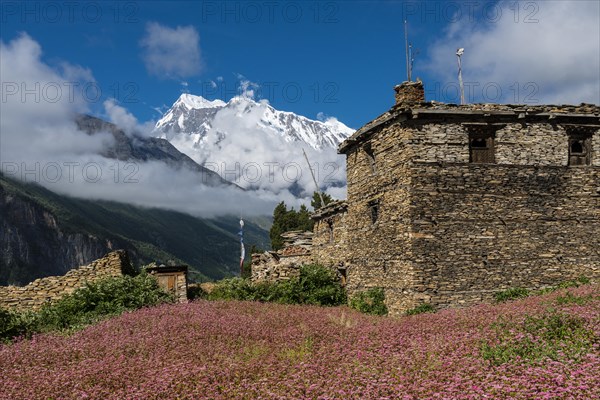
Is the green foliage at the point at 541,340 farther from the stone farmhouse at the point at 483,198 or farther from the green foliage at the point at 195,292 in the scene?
the green foliage at the point at 195,292

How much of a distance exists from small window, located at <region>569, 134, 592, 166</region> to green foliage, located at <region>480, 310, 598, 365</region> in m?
11.9

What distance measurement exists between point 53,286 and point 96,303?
3457 millimetres

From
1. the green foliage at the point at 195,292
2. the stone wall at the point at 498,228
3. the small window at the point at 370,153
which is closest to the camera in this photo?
the stone wall at the point at 498,228

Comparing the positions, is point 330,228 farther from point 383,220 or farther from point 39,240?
point 39,240

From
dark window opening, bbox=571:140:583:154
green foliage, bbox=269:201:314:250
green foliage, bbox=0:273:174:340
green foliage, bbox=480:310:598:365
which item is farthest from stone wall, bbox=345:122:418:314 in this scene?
green foliage, bbox=269:201:314:250

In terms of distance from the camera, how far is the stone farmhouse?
62.4 ft

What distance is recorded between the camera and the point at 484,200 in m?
19.5

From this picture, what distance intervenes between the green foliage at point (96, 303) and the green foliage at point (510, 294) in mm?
13316

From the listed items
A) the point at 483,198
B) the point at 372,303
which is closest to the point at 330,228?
the point at 372,303

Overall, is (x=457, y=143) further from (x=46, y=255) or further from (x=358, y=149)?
(x=46, y=255)

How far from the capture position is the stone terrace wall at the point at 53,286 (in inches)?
806

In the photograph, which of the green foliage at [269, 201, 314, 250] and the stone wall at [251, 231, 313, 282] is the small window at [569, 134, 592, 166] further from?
the green foliage at [269, 201, 314, 250]

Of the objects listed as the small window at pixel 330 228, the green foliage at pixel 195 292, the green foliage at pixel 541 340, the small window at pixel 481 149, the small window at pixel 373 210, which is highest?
the small window at pixel 481 149

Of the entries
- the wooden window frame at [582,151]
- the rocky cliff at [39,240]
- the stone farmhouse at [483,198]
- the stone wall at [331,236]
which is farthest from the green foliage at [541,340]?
the rocky cliff at [39,240]
